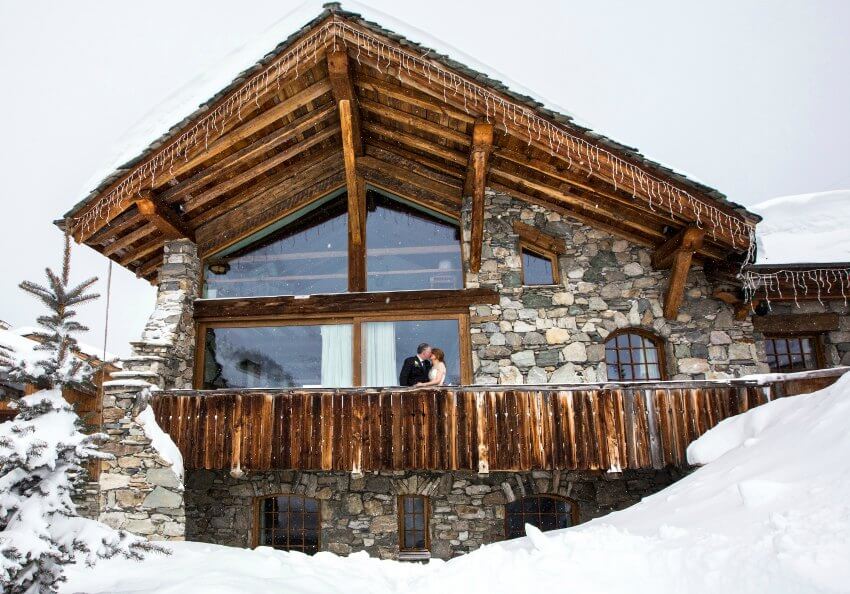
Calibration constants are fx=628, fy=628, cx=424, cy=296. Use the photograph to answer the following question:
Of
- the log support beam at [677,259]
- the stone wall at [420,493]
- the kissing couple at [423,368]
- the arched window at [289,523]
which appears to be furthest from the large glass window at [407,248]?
the arched window at [289,523]

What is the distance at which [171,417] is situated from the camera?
8484 millimetres

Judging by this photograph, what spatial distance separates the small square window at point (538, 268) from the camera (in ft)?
33.6

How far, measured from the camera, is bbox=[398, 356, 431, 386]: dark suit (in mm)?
9117

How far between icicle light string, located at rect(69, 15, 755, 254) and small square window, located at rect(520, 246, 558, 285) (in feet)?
6.07

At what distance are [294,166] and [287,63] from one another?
2434 millimetres

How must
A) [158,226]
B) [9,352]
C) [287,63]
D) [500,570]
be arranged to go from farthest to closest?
[158,226] < [287,63] < [500,570] < [9,352]

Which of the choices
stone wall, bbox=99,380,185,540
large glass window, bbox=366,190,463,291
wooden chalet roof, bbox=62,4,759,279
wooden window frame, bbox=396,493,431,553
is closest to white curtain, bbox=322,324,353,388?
large glass window, bbox=366,190,463,291

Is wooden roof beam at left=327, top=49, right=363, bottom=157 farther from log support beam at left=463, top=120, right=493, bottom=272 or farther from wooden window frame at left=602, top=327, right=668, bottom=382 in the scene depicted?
wooden window frame at left=602, top=327, right=668, bottom=382

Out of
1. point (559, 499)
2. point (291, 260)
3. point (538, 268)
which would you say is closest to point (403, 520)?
point (559, 499)

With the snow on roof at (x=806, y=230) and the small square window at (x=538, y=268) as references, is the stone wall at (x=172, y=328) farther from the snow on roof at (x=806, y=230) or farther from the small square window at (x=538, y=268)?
the snow on roof at (x=806, y=230)

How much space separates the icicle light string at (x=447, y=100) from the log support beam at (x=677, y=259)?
298 mm

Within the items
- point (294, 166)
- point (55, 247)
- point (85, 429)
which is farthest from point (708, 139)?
point (85, 429)

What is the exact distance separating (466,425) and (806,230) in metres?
8.51

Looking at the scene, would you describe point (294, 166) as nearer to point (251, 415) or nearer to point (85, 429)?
point (251, 415)
